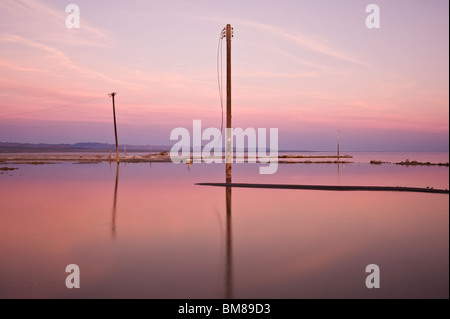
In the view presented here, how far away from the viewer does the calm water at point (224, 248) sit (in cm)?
587

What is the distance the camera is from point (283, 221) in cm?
1152

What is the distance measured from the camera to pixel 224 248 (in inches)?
324

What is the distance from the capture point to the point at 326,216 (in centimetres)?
1238

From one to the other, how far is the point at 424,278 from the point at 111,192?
52.1 feet

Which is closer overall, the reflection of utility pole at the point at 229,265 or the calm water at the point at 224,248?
the reflection of utility pole at the point at 229,265

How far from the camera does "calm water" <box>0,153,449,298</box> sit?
587cm

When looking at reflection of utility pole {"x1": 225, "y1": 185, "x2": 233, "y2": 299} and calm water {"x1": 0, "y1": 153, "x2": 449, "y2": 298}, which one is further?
calm water {"x1": 0, "y1": 153, "x2": 449, "y2": 298}

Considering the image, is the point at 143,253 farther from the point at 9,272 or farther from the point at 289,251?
the point at 289,251

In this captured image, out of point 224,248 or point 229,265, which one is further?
point 224,248
